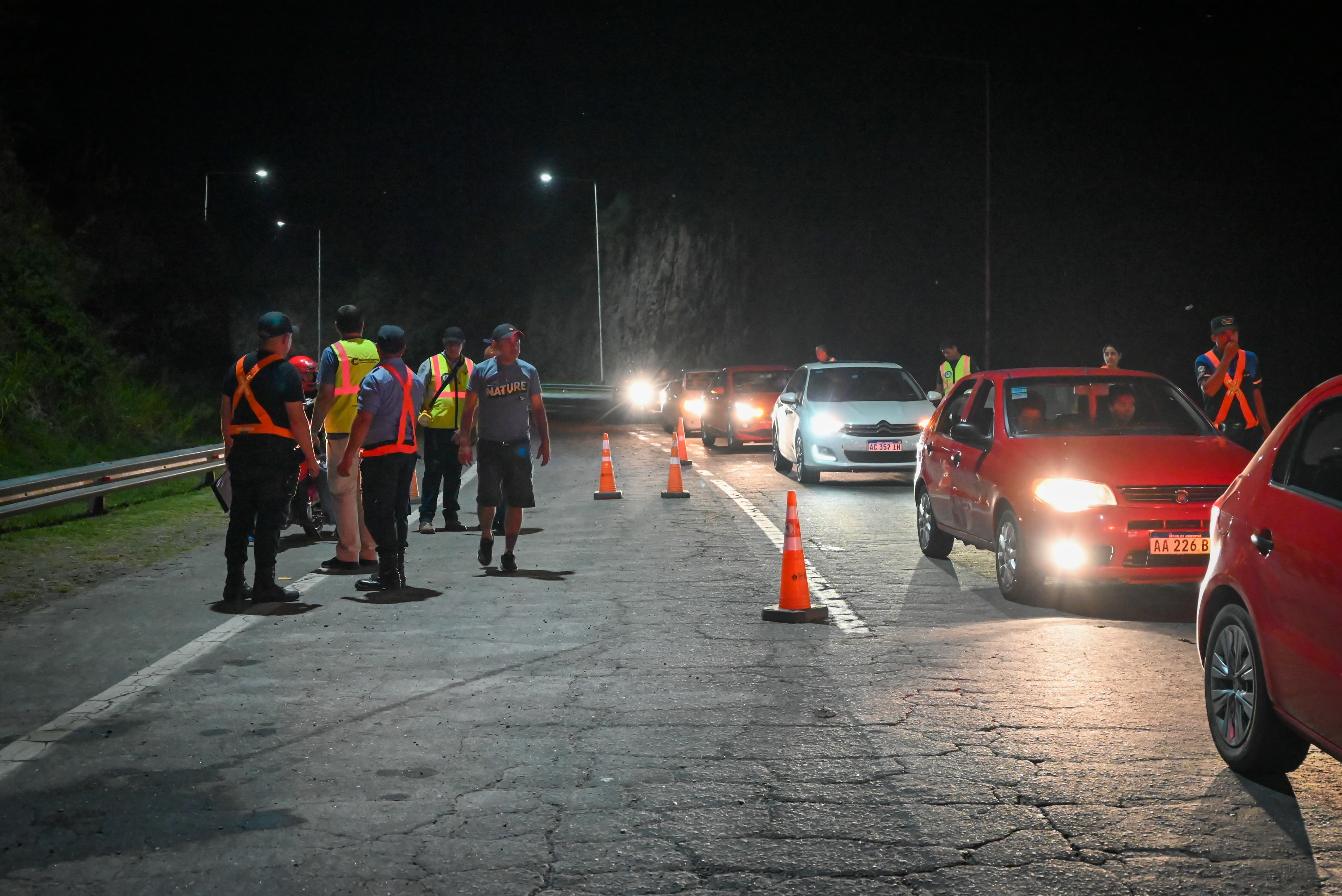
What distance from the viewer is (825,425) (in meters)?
18.6

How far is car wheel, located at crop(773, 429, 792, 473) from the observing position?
20.9 metres

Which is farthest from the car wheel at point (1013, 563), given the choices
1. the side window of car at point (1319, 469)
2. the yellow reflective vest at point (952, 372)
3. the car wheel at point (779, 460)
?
the car wheel at point (779, 460)

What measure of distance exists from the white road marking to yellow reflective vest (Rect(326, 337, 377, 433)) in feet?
6.68


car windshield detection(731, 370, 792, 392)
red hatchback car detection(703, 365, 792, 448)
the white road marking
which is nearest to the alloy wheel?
the white road marking

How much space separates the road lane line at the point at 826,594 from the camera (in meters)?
8.43

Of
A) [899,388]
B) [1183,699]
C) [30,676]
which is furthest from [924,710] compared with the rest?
[899,388]

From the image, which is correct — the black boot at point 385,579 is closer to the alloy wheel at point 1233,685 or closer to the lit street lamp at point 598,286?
the alloy wheel at point 1233,685

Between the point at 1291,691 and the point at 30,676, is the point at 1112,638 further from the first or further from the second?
the point at 30,676

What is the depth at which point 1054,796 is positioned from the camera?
198 inches

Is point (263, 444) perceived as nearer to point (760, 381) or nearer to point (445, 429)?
point (445, 429)

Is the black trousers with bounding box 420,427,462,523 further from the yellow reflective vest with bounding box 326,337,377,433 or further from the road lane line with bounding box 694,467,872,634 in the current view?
the road lane line with bounding box 694,467,872,634

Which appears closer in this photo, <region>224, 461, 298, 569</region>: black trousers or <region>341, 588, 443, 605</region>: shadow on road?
<region>224, 461, 298, 569</region>: black trousers

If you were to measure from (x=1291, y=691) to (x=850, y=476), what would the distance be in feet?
52.8

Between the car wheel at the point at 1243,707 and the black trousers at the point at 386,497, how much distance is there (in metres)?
5.85
